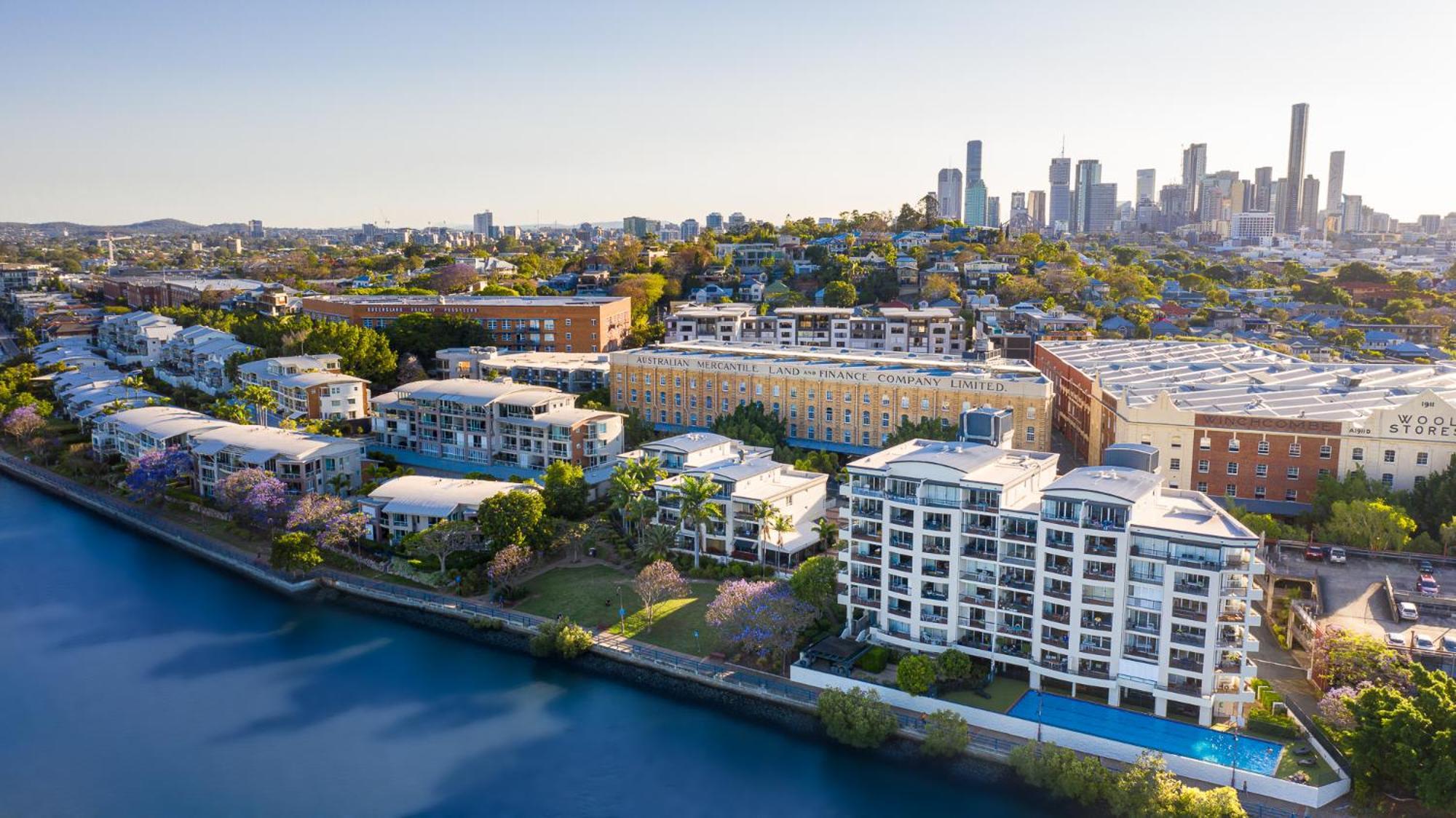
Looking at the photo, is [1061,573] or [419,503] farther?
[419,503]

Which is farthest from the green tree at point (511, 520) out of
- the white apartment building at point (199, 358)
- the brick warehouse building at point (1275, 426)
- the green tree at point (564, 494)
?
the white apartment building at point (199, 358)

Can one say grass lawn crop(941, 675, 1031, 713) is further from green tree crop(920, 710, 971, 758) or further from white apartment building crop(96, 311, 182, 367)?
white apartment building crop(96, 311, 182, 367)

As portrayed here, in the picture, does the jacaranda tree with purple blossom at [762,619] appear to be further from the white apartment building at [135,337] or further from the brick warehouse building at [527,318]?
the white apartment building at [135,337]

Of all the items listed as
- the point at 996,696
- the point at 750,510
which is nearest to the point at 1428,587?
the point at 996,696

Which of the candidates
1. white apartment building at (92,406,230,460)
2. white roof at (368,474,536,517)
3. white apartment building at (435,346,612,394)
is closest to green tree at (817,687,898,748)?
white roof at (368,474,536,517)

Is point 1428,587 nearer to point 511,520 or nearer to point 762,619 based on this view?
point 762,619

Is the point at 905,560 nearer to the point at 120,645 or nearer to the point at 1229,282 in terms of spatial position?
the point at 120,645

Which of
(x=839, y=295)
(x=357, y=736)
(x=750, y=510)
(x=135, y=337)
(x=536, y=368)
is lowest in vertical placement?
(x=357, y=736)
